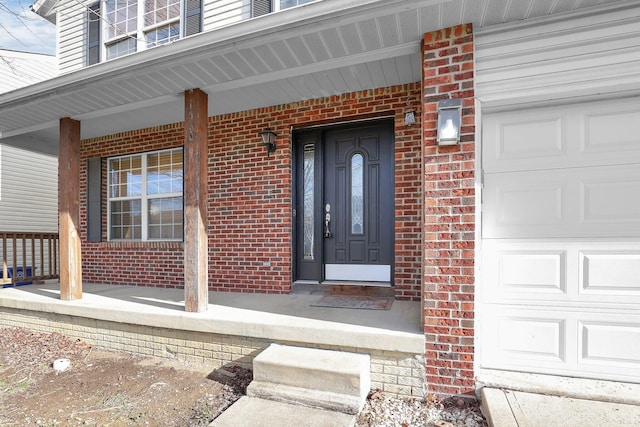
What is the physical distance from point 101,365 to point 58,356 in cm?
63

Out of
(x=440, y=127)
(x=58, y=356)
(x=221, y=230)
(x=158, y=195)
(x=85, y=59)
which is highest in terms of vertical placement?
(x=85, y=59)

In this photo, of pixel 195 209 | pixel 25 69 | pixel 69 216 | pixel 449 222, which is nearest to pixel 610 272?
pixel 449 222

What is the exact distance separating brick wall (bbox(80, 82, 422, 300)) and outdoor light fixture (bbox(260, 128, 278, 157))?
64mm

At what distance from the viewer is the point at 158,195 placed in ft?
16.7

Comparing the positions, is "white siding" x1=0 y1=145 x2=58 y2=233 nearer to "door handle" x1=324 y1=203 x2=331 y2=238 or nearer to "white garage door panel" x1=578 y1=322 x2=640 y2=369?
"door handle" x1=324 y1=203 x2=331 y2=238

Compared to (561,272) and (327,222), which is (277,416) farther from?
(327,222)

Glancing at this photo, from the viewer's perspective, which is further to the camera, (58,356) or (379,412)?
(58,356)

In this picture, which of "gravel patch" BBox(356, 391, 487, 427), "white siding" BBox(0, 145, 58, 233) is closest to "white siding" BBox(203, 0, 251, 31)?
"white siding" BBox(0, 145, 58, 233)

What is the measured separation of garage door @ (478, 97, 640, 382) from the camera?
88.8 inches

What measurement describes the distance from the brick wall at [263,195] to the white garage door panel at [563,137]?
110 cm

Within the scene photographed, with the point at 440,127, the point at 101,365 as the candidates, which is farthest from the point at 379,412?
the point at 101,365

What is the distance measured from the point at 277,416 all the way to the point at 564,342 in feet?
6.81

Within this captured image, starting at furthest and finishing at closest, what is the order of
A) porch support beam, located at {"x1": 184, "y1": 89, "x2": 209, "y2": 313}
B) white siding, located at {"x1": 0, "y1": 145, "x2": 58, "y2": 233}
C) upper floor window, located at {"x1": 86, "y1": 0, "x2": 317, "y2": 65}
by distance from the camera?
white siding, located at {"x1": 0, "y1": 145, "x2": 58, "y2": 233} < upper floor window, located at {"x1": 86, "y1": 0, "x2": 317, "y2": 65} < porch support beam, located at {"x1": 184, "y1": 89, "x2": 209, "y2": 313}

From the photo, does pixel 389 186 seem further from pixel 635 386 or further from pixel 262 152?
pixel 635 386
